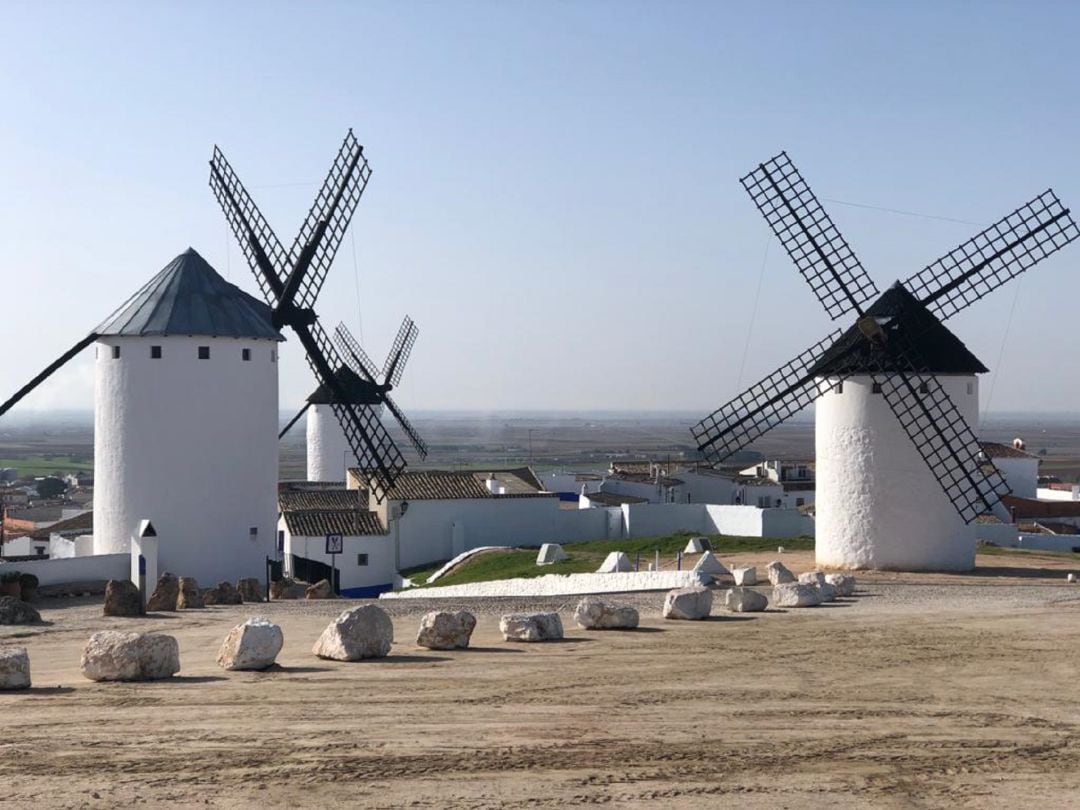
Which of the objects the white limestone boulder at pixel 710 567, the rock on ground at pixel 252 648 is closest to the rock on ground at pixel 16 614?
the rock on ground at pixel 252 648

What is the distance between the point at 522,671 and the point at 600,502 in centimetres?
3142

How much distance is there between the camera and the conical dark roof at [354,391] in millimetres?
47656

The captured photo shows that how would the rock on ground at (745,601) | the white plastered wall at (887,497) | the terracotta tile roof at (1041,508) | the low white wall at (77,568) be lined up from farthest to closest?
the terracotta tile roof at (1041,508)
the white plastered wall at (887,497)
the low white wall at (77,568)
the rock on ground at (745,601)

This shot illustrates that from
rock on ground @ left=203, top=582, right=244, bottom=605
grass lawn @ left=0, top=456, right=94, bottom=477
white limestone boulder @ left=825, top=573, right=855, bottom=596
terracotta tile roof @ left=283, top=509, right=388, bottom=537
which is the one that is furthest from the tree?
white limestone boulder @ left=825, top=573, right=855, bottom=596

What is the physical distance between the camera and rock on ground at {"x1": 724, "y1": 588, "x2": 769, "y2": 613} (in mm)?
19203

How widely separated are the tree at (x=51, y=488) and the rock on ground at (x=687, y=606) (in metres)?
73.4

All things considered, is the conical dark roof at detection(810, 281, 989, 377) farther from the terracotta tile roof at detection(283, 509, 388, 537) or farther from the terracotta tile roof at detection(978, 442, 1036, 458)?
the terracotta tile roof at detection(978, 442, 1036, 458)

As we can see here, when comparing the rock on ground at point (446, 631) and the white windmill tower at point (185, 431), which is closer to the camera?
the rock on ground at point (446, 631)

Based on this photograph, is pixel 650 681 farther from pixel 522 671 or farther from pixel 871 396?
pixel 871 396

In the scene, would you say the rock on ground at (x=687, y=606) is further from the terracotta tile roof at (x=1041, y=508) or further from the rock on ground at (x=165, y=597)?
the terracotta tile roof at (x=1041, y=508)

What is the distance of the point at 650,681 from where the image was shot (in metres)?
13.5

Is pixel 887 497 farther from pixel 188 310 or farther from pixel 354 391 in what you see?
pixel 354 391

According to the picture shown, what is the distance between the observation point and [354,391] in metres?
48.7

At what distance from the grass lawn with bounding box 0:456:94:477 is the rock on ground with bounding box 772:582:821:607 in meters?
104
